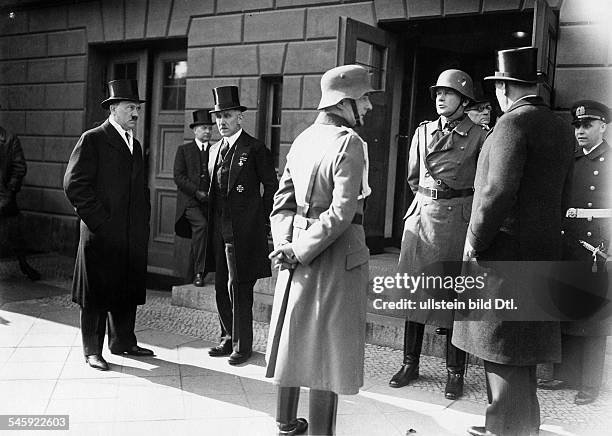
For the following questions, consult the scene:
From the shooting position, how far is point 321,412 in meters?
3.03

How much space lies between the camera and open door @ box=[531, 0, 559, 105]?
481 centimetres

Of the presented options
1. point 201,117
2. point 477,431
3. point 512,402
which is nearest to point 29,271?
point 201,117

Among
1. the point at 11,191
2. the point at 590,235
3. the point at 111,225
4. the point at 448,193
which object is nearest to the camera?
the point at 590,235

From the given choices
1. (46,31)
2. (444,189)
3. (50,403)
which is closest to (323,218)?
(444,189)

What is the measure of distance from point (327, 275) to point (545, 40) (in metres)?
3.04

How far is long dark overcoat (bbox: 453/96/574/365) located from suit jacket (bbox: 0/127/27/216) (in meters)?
5.86

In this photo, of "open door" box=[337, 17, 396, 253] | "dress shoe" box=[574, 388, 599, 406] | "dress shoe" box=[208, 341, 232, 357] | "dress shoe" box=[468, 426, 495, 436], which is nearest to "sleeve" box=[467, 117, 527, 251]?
"dress shoe" box=[468, 426, 495, 436]

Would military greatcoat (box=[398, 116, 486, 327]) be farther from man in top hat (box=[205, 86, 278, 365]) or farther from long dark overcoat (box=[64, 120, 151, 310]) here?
long dark overcoat (box=[64, 120, 151, 310])

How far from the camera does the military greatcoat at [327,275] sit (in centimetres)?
296

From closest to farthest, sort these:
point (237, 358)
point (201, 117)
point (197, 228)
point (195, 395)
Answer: point (195, 395)
point (237, 358)
point (197, 228)
point (201, 117)

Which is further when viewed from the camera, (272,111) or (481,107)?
(272,111)

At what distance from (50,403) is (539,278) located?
2.75 meters

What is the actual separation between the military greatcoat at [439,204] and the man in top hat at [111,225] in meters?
2.03

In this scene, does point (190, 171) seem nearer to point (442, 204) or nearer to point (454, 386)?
point (442, 204)
